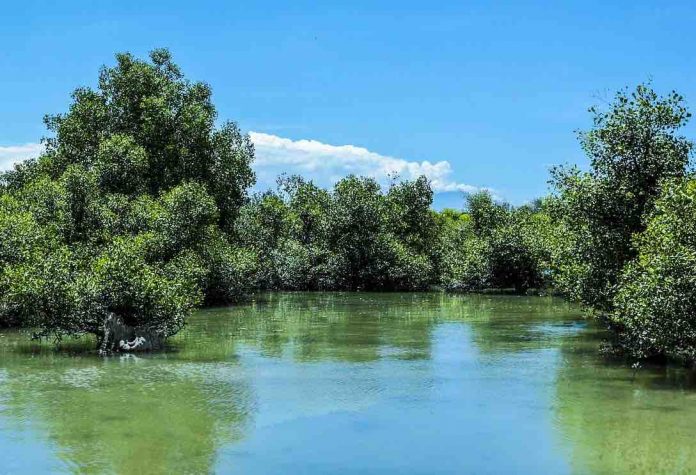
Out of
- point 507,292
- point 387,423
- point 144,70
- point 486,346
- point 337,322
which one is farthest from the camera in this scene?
point 507,292

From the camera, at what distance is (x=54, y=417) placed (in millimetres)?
16469

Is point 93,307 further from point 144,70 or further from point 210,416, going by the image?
point 144,70

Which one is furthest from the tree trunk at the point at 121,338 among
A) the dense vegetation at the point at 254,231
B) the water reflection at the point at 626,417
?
the water reflection at the point at 626,417

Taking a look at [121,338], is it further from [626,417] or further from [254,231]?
[254,231]

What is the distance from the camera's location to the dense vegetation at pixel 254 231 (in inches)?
923

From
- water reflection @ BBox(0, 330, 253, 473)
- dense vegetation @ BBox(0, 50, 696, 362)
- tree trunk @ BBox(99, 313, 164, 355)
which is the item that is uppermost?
dense vegetation @ BBox(0, 50, 696, 362)

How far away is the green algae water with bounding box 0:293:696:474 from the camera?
44.5 feet

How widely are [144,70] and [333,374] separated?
34212mm

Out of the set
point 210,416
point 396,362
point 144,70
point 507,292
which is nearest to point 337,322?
point 396,362

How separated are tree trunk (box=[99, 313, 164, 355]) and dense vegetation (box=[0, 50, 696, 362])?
2.3 inches

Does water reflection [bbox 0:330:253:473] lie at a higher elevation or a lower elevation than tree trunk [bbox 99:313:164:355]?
lower

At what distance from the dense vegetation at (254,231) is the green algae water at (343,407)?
1999mm

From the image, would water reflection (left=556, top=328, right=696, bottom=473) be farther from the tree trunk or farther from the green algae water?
the tree trunk

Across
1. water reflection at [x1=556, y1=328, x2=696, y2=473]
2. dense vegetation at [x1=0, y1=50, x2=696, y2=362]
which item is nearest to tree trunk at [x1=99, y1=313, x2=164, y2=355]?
dense vegetation at [x1=0, y1=50, x2=696, y2=362]
